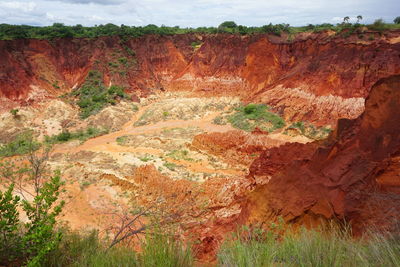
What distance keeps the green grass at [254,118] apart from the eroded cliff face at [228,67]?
1001mm

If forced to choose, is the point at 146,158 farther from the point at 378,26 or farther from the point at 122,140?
the point at 378,26

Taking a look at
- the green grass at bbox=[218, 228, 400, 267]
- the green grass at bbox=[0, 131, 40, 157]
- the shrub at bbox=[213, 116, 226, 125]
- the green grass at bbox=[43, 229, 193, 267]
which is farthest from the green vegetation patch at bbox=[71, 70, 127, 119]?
the green grass at bbox=[218, 228, 400, 267]

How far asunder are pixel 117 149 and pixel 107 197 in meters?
6.99

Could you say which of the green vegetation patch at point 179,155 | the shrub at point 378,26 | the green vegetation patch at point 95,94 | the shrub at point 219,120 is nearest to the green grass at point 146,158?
the green vegetation patch at point 179,155

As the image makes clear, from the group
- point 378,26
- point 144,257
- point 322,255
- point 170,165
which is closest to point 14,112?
point 170,165

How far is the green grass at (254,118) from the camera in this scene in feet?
73.8

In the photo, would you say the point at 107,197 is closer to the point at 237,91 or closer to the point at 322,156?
the point at 322,156

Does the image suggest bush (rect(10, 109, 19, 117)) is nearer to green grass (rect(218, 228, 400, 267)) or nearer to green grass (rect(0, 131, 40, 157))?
green grass (rect(0, 131, 40, 157))

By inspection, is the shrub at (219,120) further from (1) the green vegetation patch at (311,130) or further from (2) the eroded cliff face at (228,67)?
(1) the green vegetation patch at (311,130)

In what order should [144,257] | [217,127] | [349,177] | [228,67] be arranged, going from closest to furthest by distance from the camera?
[144,257] < [349,177] < [217,127] < [228,67]

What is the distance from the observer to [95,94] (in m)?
30.7

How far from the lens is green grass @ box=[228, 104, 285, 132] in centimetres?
2249

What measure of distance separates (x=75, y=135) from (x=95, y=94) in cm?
864

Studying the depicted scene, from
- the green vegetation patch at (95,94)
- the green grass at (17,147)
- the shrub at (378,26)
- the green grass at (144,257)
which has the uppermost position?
the shrub at (378,26)
